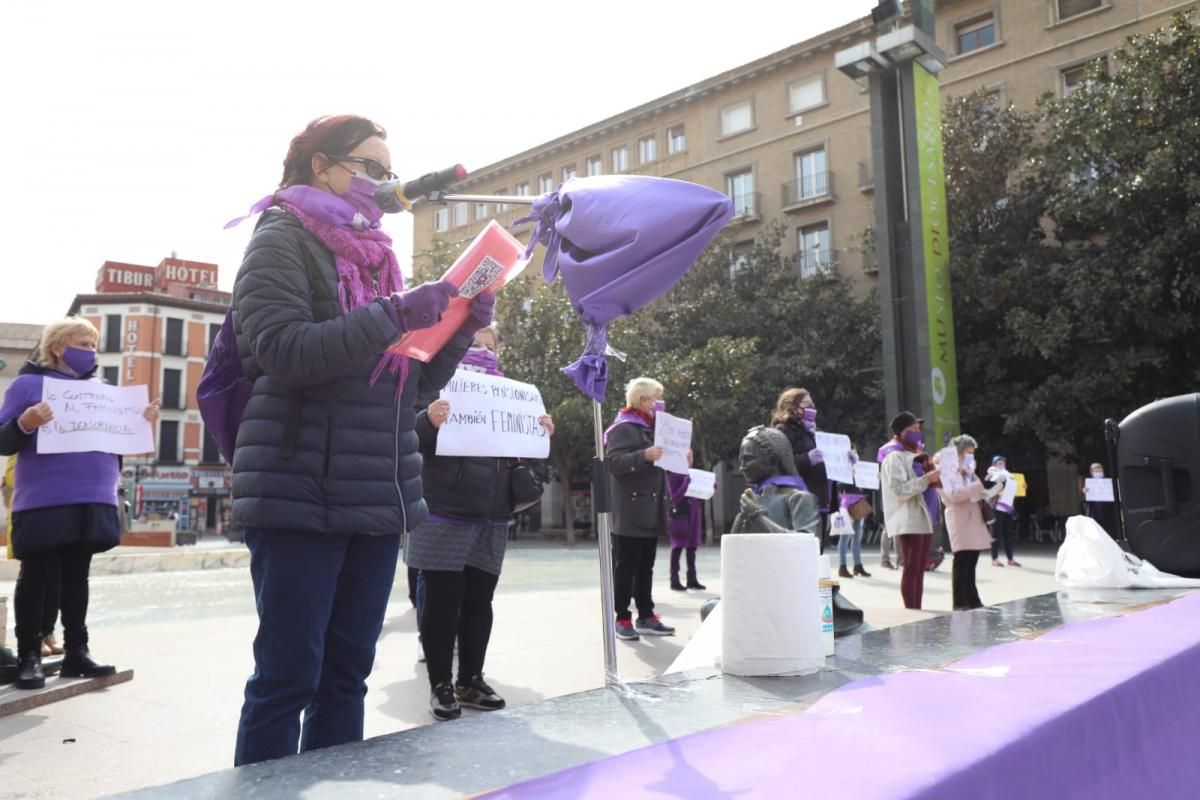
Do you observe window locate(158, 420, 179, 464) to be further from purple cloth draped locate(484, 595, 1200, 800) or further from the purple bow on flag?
purple cloth draped locate(484, 595, 1200, 800)

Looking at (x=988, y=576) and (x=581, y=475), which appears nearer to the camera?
(x=988, y=576)

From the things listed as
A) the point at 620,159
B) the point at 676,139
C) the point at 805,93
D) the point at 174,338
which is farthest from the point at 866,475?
the point at 174,338

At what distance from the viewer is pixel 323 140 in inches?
92.0

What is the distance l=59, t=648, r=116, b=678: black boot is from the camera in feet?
14.6

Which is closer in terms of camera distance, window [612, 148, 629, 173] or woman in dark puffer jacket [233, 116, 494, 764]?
woman in dark puffer jacket [233, 116, 494, 764]

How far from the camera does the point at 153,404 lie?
4.59 meters

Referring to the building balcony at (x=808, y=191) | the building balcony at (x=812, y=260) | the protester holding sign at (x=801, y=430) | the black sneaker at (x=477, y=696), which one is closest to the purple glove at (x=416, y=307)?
the black sneaker at (x=477, y=696)

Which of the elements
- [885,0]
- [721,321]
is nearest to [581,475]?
[721,321]

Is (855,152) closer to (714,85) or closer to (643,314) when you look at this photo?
→ (714,85)

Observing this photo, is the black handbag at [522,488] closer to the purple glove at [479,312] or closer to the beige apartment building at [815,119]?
the purple glove at [479,312]

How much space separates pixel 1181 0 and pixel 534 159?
25198mm

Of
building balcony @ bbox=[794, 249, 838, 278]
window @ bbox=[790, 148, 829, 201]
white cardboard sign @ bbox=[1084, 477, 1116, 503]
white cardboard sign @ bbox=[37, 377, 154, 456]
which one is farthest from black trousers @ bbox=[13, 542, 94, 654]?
window @ bbox=[790, 148, 829, 201]

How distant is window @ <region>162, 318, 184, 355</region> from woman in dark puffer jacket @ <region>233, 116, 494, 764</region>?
56809 millimetres

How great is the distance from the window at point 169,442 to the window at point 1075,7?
49.0m
